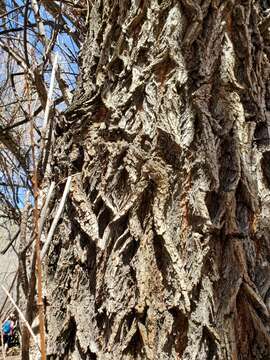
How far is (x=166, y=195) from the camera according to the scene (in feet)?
3.62

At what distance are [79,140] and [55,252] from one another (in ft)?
1.06

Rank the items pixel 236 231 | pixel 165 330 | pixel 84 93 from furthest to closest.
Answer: pixel 84 93 → pixel 236 231 → pixel 165 330

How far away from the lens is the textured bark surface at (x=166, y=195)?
1040 mm

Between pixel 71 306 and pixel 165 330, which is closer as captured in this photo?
pixel 165 330

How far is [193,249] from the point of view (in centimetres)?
106

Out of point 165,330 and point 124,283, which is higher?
point 124,283

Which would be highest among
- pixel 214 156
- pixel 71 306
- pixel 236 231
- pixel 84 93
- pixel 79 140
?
pixel 84 93

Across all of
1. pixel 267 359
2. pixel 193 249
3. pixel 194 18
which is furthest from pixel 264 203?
pixel 194 18

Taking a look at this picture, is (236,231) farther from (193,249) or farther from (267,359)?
(267,359)

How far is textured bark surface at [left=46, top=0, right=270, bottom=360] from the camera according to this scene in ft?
3.41

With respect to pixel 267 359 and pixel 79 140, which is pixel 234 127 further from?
pixel 267 359

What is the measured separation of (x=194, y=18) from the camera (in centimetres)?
122

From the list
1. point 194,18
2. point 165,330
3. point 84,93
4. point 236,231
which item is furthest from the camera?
point 84,93

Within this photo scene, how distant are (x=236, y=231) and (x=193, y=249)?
0.13 metres
